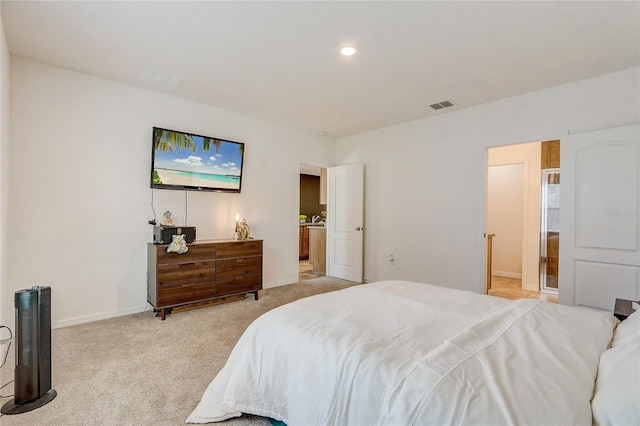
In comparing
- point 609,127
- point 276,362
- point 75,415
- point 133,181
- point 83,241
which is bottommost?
point 75,415

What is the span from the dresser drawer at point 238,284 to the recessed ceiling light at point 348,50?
2.87 m

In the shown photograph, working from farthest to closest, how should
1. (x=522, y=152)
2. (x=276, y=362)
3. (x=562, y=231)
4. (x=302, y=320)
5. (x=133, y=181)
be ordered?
(x=522, y=152) < (x=133, y=181) < (x=562, y=231) < (x=302, y=320) < (x=276, y=362)

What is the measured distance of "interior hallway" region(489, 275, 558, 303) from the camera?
179 inches

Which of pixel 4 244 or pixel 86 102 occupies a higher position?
pixel 86 102

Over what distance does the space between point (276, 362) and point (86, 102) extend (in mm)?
3448

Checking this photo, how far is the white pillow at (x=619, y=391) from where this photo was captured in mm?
873

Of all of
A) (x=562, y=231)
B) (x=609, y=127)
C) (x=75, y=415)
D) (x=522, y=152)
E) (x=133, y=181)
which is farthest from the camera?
(x=522, y=152)

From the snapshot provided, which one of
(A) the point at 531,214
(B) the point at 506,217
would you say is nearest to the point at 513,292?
(A) the point at 531,214

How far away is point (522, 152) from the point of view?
5.13m

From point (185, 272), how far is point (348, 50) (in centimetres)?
286

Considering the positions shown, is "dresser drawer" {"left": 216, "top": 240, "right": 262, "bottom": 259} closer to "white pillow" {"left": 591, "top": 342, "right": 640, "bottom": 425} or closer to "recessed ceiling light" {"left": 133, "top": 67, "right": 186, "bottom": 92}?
"recessed ceiling light" {"left": 133, "top": 67, "right": 186, "bottom": 92}

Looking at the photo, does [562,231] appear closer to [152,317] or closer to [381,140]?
[381,140]

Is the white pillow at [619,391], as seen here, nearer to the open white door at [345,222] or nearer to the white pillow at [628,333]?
the white pillow at [628,333]

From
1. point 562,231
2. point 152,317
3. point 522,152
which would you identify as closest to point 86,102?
point 152,317
